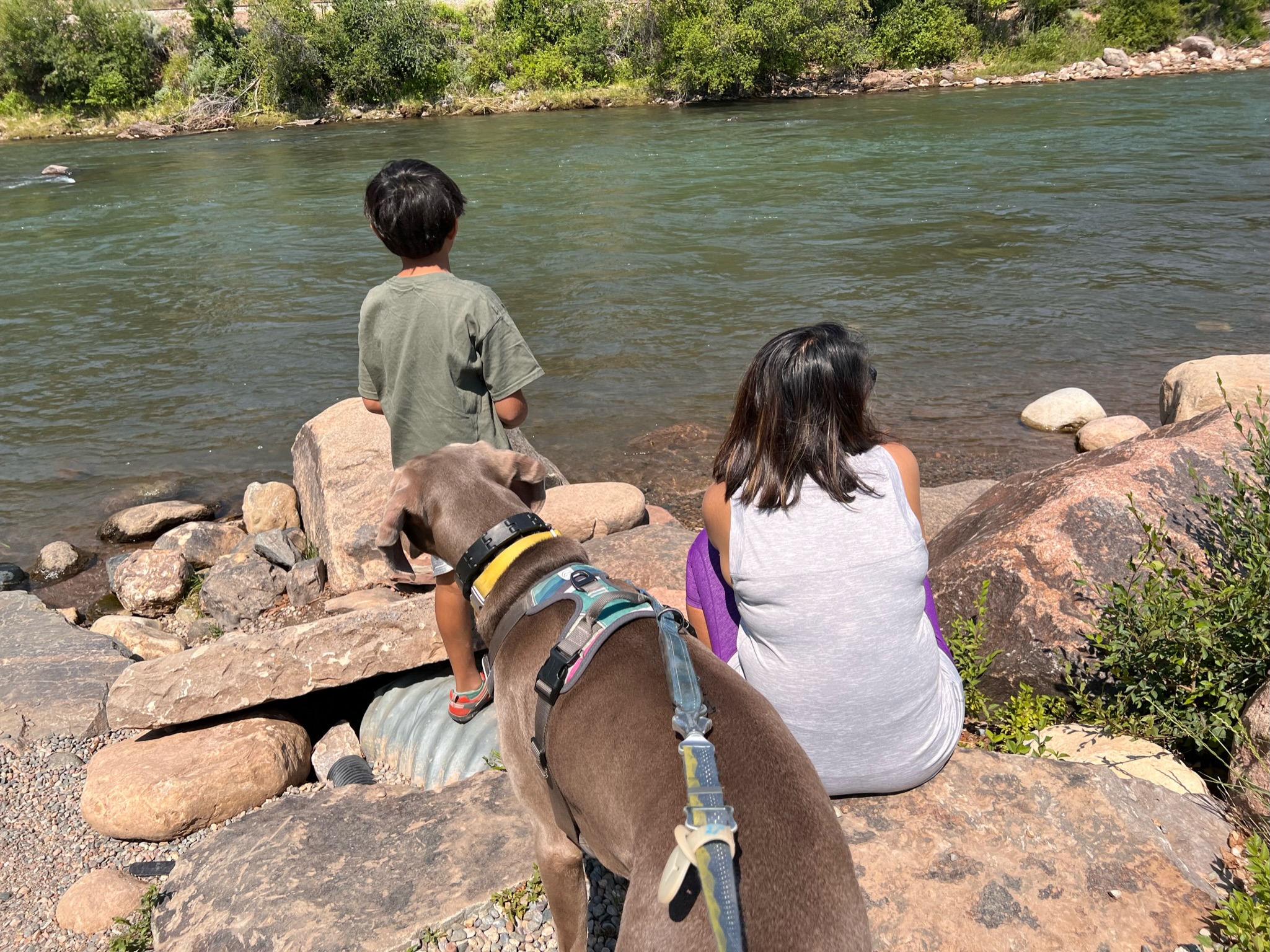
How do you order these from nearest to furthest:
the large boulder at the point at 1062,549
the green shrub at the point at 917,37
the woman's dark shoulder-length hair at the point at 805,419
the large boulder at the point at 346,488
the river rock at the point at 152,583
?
the woman's dark shoulder-length hair at the point at 805,419 → the large boulder at the point at 1062,549 → the large boulder at the point at 346,488 → the river rock at the point at 152,583 → the green shrub at the point at 917,37

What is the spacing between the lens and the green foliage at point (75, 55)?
42.2 metres

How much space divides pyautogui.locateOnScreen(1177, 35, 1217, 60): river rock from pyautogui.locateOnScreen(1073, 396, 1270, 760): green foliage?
4287 cm

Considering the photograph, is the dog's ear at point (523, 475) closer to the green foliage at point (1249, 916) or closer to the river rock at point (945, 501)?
the green foliage at point (1249, 916)

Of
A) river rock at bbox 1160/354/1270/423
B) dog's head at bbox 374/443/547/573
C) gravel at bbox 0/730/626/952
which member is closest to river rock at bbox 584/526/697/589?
gravel at bbox 0/730/626/952

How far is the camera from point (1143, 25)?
40.5 m

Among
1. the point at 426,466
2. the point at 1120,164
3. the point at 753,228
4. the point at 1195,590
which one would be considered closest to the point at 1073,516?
the point at 1195,590

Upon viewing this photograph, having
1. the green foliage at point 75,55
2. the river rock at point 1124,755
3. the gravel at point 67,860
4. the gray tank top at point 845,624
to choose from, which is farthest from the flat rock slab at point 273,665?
the green foliage at point 75,55

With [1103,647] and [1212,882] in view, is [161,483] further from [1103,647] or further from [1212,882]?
[1212,882]

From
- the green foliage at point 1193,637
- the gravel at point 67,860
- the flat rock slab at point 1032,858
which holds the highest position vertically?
the green foliage at point 1193,637

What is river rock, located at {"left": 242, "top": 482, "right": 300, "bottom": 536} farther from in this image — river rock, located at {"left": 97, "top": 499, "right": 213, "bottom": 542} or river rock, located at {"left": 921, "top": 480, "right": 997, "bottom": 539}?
river rock, located at {"left": 921, "top": 480, "right": 997, "bottom": 539}

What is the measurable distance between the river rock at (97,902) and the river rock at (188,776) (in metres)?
0.39

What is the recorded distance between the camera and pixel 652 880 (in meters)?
2.01

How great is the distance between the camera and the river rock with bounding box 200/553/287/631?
6586 millimetres

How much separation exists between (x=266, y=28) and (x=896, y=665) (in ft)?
151
